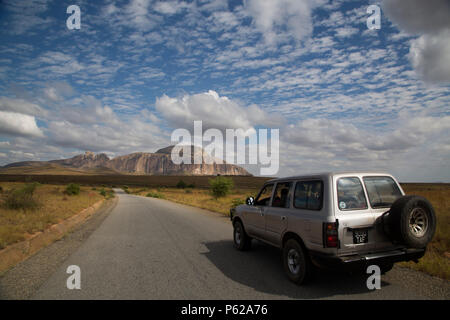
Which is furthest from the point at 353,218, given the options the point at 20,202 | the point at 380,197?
the point at 20,202

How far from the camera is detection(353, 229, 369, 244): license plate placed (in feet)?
14.6

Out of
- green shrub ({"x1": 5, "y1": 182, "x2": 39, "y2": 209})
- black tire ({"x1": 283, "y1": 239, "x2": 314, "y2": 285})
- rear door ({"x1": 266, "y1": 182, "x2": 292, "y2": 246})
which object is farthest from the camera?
green shrub ({"x1": 5, "y1": 182, "x2": 39, "y2": 209})

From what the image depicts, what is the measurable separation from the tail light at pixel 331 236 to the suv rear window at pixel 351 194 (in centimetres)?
37

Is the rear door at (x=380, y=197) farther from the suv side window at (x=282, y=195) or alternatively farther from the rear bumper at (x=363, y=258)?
the suv side window at (x=282, y=195)

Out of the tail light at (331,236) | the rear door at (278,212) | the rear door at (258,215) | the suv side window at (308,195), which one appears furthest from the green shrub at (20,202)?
the tail light at (331,236)

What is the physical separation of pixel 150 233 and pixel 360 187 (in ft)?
25.1

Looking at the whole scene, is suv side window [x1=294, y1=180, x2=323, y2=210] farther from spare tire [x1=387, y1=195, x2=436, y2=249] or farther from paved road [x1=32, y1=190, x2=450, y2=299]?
paved road [x1=32, y1=190, x2=450, y2=299]

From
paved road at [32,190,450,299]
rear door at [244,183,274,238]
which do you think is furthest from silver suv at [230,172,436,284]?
rear door at [244,183,274,238]

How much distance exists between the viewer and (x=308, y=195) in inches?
Result: 202

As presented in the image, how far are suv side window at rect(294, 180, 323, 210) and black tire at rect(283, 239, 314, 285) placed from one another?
0.67m

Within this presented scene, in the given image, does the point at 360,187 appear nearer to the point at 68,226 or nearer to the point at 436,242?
the point at 436,242

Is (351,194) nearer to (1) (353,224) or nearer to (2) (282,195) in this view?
(1) (353,224)
